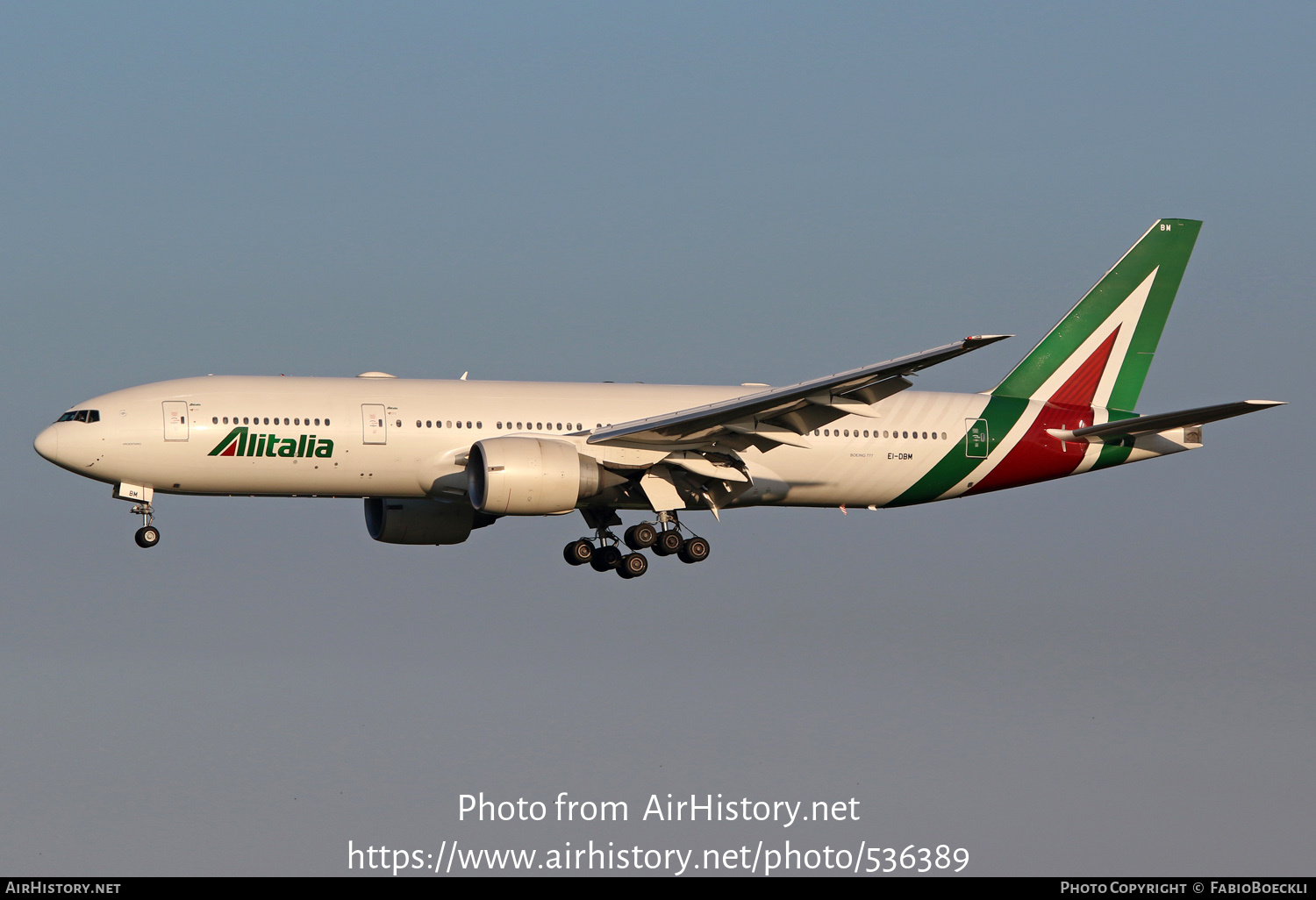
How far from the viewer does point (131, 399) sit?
1604 inches

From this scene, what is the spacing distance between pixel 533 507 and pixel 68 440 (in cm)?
1123

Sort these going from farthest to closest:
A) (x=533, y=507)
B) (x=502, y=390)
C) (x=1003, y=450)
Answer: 1. (x=1003, y=450)
2. (x=502, y=390)
3. (x=533, y=507)

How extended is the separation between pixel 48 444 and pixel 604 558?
47.8ft

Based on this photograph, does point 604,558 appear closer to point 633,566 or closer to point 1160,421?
point 633,566

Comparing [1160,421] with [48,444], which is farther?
[1160,421]

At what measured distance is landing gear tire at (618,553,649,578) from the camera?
4438 cm

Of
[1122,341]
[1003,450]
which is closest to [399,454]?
[1003,450]

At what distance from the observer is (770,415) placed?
4066 cm

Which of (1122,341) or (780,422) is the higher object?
(1122,341)

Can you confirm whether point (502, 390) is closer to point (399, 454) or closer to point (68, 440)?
point (399, 454)

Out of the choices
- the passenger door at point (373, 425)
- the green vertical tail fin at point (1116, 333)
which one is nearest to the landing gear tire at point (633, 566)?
the passenger door at point (373, 425)

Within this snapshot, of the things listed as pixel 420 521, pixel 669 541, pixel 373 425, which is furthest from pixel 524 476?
pixel 420 521

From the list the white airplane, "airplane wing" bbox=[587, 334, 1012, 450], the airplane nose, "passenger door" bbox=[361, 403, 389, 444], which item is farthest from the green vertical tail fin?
the airplane nose

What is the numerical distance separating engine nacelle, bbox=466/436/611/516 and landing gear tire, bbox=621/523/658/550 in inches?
139
